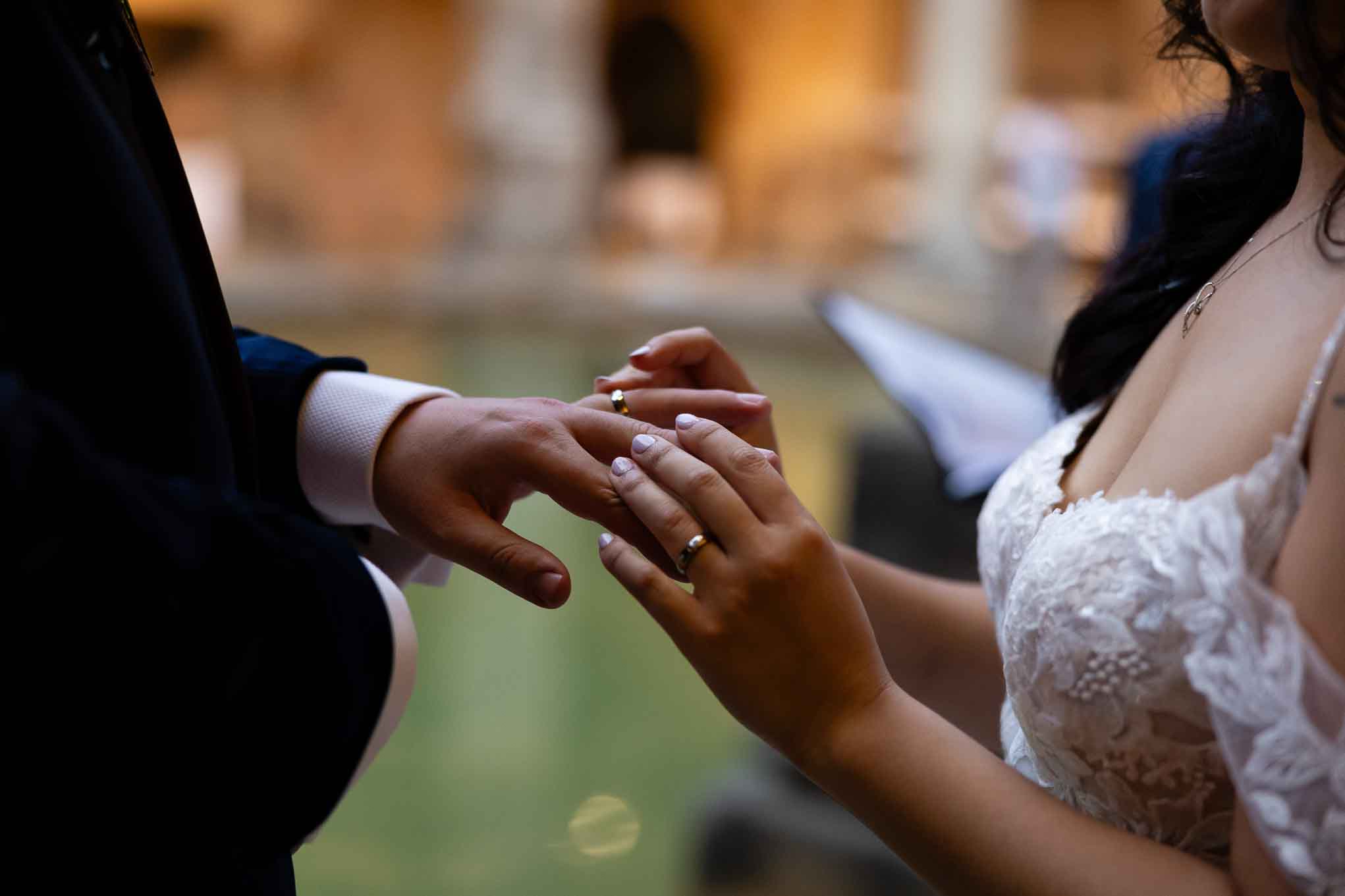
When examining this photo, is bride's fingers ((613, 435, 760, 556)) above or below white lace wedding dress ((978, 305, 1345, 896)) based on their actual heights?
above

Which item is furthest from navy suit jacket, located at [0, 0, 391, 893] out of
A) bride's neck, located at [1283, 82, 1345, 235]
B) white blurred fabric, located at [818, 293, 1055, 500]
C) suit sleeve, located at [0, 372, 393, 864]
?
white blurred fabric, located at [818, 293, 1055, 500]

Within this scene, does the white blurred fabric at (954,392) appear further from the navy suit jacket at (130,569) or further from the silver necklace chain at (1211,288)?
the navy suit jacket at (130,569)

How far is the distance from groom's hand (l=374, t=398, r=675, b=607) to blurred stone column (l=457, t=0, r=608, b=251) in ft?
42.6

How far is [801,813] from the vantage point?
125 inches

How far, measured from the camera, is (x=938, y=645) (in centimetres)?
148

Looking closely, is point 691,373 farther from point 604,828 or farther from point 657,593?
point 604,828

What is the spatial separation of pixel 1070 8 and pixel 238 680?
723 inches

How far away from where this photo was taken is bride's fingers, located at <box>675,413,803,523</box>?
1.00m

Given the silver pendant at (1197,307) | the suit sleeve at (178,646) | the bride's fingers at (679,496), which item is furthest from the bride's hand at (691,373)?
the suit sleeve at (178,646)

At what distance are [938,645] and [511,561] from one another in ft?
1.94

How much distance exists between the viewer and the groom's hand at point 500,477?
3.70 feet

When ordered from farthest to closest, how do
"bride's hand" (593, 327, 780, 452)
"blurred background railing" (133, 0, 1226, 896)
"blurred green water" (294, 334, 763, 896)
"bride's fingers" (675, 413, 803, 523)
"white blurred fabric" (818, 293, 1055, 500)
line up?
"blurred background railing" (133, 0, 1226, 896) → "blurred green water" (294, 334, 763, 896) → "white blurred fabric" (818, 293, 1055, 500) → "bride's hand" (593, 327, 780, 452) → "bride's fingers" (675, 413, 803, 523)

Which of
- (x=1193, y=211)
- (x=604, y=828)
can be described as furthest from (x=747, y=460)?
(x=604, y=828)

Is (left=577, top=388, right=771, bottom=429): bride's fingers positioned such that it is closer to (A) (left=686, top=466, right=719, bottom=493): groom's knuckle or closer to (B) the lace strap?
(A) (left=686, top=466, right=719, bottom=493): groom's knuckle
